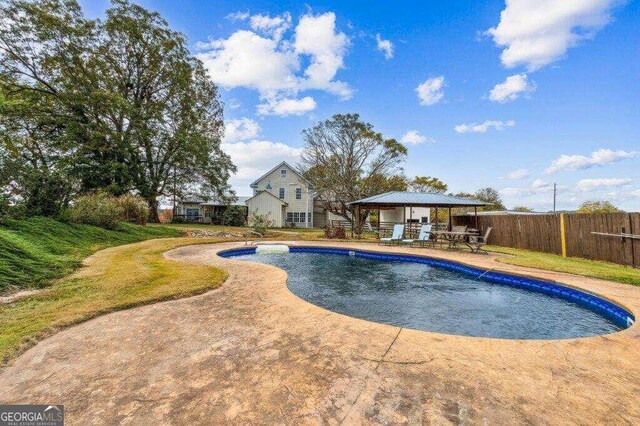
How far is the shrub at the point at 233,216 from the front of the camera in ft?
91.7

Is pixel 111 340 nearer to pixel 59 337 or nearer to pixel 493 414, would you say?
pixel 59 337

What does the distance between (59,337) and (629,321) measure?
783 cm

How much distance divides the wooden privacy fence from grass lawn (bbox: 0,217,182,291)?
1438 centimetres

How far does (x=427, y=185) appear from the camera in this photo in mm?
33344

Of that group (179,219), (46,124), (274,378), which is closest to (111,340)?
(274,378)

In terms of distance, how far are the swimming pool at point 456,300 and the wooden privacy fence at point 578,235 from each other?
166 inches

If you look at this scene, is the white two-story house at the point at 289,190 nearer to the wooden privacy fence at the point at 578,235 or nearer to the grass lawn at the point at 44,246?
the grass lawn at the point at 44,246

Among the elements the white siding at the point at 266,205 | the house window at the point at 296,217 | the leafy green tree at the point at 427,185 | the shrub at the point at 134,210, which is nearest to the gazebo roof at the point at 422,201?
the shrub at the point at 134,210

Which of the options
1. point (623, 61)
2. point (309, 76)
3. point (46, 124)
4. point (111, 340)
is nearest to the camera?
Result: point (111, 340)

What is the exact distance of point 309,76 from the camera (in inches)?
688

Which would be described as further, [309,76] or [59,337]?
[309,76]

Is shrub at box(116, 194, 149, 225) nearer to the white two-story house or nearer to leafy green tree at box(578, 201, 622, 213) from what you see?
the white two-story house

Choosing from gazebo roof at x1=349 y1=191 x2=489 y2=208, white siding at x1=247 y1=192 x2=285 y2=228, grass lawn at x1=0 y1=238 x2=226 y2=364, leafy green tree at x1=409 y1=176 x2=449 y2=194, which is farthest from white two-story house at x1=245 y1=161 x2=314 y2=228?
grass lawn at x1=0 y1=238 x2=226 y2=364

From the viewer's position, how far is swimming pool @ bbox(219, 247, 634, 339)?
15.3 ft
